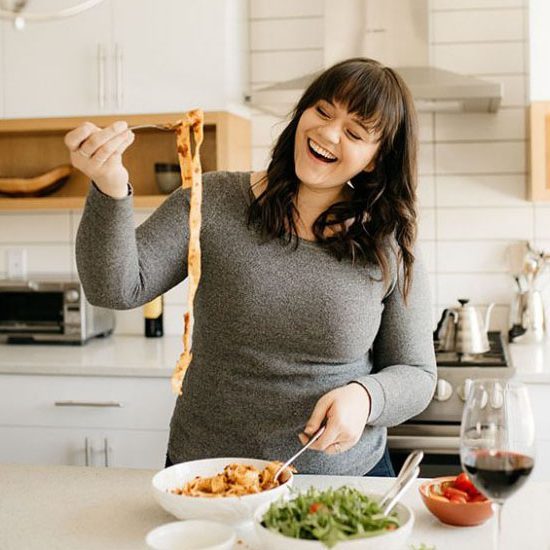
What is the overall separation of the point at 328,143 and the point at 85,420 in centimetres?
154

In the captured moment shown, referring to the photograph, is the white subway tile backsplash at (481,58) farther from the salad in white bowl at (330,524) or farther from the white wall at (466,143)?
the salad in white bowl at (330,524)

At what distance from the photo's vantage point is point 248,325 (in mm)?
1727

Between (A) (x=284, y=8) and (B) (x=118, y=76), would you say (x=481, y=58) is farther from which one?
(B) (x=118, y=76)

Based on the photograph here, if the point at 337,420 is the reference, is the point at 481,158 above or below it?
above

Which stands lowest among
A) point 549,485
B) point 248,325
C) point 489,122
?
point 549,485

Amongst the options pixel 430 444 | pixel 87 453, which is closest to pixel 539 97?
pixel 430 444

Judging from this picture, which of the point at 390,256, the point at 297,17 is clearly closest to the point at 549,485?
the point at 390,256

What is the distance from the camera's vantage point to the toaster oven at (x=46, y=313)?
326 cm

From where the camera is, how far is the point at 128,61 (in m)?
3.11

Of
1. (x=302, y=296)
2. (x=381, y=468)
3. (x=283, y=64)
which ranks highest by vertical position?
(x=283, y=64)

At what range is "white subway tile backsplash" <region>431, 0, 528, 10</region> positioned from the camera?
128 inches

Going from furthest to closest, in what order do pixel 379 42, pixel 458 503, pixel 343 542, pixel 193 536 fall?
pixel 379 42
pixel 458 503
pixel 193 536
pixel 343 542

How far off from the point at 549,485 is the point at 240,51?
6.98ft

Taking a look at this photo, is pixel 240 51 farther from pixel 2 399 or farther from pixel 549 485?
pixel 549 485
